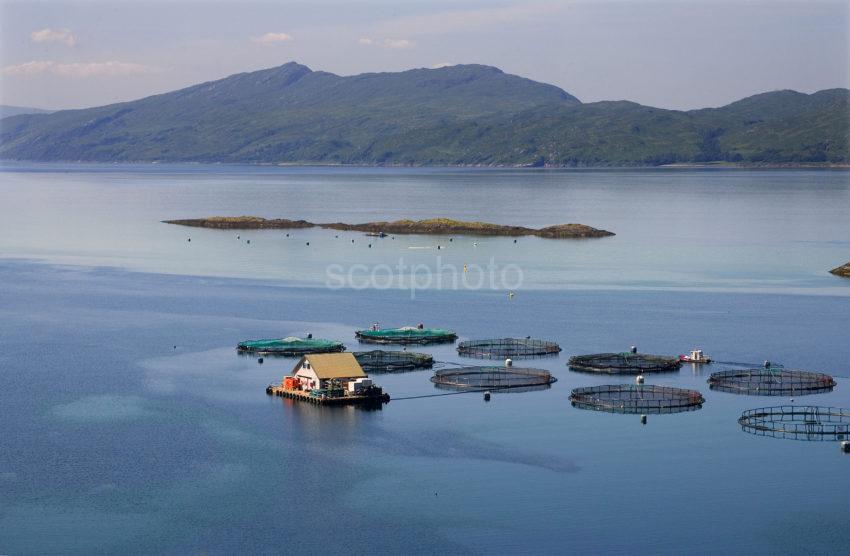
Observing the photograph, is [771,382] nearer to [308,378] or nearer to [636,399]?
[636,399]

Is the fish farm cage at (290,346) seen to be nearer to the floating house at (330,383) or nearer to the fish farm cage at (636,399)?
the floating house at (330,383)

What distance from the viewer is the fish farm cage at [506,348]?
300ft

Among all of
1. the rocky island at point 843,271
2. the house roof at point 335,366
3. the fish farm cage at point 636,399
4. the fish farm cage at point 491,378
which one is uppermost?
the rocky island at point 843,271

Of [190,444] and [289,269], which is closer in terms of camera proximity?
[190,444]

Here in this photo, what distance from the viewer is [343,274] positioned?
469 ft

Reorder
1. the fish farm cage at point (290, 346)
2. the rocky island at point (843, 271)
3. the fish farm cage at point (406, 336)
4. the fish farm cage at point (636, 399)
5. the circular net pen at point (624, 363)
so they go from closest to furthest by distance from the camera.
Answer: the fish farm cage at point (636, 399), the circular net pen at point (624, 363), the fish farm cage at point (290, 346), the fish farm cage at point (406, 336), the rocky island at point (843, 271)

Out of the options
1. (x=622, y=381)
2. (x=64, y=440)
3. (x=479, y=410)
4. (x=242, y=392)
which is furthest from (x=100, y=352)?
(x=622, y=381)

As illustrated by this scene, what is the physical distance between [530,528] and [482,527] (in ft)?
7.41

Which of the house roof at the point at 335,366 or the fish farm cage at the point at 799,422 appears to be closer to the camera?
the fish farm cage at the point at 799,422

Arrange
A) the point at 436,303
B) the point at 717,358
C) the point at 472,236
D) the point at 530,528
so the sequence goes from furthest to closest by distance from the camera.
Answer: the point at 472,236, the point at 436,303, the point at 717,358, the point at 530,528

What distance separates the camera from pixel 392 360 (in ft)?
290

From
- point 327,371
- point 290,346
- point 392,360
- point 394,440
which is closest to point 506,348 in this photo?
point 392,360

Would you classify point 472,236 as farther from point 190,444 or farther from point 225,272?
point 190,444

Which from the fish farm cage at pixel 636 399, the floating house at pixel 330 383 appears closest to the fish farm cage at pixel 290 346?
the floating house at pixel 330 383
